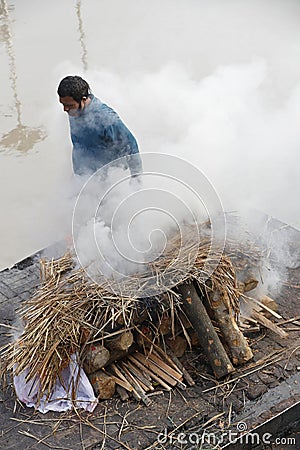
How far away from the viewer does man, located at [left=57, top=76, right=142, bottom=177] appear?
13.6ft

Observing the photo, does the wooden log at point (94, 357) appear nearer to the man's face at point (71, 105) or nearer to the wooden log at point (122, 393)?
the wooden log at point (122, 393)

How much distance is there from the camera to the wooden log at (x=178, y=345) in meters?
3.83

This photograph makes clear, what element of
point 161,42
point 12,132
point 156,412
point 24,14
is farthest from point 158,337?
point 24,14

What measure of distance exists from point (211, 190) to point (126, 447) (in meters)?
1.87

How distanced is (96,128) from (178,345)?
5.43 ft

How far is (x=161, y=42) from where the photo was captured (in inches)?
399

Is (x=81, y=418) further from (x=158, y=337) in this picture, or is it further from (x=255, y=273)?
(x=255, y=273)

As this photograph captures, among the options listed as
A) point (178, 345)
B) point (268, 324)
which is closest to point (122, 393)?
point (178, 345)

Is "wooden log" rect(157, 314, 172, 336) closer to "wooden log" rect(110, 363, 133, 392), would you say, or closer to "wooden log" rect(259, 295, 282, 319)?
"wooden log" rect(110, 363, 133, 392)

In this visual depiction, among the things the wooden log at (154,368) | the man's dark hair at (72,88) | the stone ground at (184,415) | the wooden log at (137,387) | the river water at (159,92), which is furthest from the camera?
the river water at (159,92)

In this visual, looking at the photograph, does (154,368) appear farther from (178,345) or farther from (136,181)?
(136,181)

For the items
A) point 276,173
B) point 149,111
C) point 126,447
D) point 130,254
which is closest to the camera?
point 126,447

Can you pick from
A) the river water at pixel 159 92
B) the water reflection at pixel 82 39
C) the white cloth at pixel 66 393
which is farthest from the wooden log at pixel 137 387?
the water reflection at pixel 82 39

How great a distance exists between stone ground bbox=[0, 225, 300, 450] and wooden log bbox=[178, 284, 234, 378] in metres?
0.09
